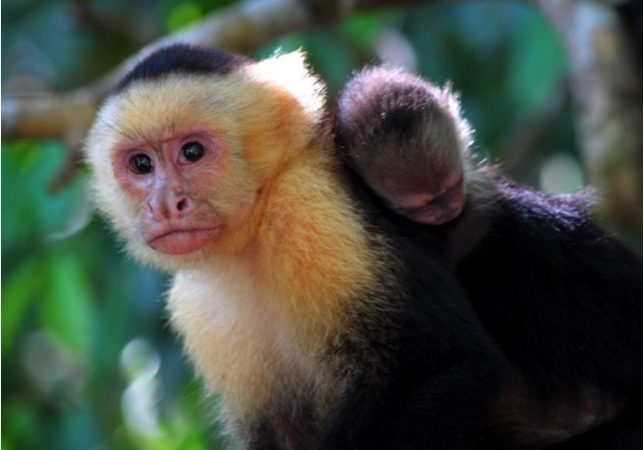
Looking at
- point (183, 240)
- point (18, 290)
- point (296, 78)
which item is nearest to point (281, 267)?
point (183, 240)

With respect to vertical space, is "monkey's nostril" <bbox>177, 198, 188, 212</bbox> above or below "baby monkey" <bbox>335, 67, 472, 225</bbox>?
below

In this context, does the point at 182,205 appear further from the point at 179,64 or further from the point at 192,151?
the point at 179,64

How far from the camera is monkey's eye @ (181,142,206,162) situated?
12.3 ft

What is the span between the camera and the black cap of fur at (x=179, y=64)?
12.6 feet

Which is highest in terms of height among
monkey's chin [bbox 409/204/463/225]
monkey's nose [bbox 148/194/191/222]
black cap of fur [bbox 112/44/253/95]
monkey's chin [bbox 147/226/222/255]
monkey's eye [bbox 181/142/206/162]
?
black cap of fur [bbox 112/44/253/95]

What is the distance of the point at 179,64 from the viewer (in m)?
3.83

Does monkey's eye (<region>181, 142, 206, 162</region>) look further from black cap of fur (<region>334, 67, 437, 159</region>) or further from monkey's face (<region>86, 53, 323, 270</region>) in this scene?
black cap of fur (<region>334, 67, 437, 159</region>)

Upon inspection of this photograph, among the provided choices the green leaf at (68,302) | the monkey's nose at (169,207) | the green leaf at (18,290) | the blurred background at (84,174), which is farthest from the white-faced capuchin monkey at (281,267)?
the green leaf at (18,290)

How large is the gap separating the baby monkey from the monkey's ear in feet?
0.32

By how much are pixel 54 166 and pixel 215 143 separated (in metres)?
2.22

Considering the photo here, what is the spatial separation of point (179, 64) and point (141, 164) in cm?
31

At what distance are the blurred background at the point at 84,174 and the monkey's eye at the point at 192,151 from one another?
62.7 inches

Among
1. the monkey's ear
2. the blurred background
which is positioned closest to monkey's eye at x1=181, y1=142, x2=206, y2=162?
the monkey's ear

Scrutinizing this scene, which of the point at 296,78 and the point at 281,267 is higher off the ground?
the point at 296,78
